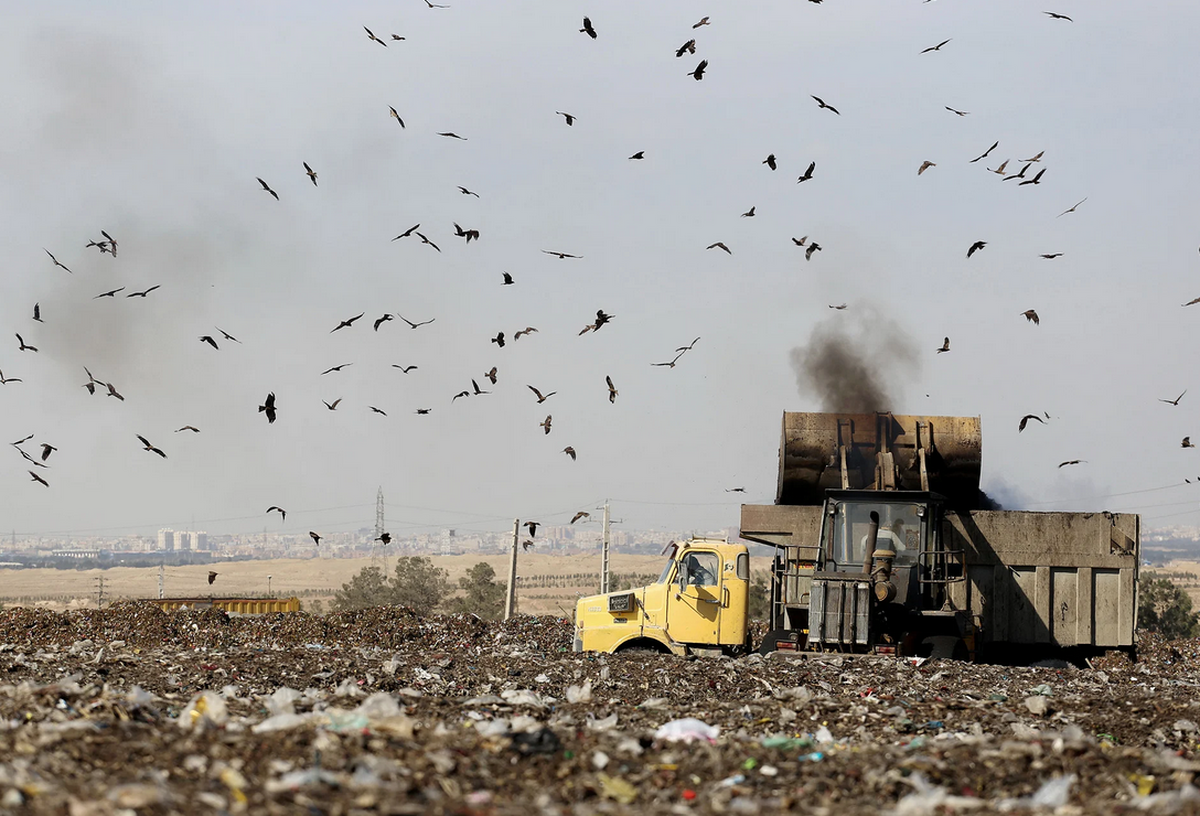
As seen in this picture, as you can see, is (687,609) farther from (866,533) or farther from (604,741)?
(604,741)

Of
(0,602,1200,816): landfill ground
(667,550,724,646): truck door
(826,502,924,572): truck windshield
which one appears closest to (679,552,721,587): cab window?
(667,550,724,646): truck door

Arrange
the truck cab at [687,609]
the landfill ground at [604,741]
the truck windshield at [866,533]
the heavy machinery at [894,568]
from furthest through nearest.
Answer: the truck cab at [687,609] < the truck windshield at [866,533] < the heavy machinery at [894,568] < the landfill ground at [604,741]

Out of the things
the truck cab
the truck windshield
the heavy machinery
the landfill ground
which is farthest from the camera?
the truck cab

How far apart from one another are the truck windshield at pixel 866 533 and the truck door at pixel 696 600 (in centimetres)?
172

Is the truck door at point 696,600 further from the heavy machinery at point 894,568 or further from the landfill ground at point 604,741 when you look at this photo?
the landfill ground at point 604,741

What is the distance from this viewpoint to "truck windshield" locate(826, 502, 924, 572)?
13.2 meters

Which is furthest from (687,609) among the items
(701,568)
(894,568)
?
(894,568)

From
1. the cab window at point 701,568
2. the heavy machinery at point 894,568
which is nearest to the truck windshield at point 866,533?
the heavy machinery at point 894,568

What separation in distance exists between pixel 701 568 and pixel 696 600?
393 millimetres

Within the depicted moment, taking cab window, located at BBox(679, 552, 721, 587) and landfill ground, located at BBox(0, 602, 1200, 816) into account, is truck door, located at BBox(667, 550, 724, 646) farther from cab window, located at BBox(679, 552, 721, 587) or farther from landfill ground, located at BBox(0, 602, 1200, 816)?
landfill ground, located at BBox(0, 602, 1200, 816)

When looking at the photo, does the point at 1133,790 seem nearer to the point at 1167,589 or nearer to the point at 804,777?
the point at 804,777

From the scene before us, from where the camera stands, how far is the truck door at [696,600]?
14477 mm

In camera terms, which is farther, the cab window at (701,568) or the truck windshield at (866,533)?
the cab window at (701,568)

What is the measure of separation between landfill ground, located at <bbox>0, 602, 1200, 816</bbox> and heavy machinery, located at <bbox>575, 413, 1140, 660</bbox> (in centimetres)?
77
